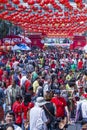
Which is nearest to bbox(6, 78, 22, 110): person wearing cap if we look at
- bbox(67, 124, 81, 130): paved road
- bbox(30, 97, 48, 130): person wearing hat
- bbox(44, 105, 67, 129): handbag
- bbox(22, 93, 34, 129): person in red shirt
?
bbox(67, 124, 81, 130): paved road

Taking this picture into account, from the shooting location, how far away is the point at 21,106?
1298 centimetres

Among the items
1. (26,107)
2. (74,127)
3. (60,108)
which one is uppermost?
(26,107)

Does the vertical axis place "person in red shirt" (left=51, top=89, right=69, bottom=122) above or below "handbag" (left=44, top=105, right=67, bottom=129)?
above

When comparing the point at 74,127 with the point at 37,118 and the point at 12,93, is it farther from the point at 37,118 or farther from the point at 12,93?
the point at 12,93

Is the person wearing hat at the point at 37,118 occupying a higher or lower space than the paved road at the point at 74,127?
higher

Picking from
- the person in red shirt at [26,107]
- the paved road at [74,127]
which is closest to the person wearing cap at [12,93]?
the paved road at [74,127]

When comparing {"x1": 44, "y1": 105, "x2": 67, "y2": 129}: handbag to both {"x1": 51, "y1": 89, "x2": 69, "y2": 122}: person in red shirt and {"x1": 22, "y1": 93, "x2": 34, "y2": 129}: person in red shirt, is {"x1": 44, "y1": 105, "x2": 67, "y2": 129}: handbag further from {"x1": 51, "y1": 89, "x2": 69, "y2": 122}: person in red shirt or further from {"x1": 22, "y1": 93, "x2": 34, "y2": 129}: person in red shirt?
{"x1": 22, "y1": 93, "x2": 34, "y2": 129}: person in red shirt

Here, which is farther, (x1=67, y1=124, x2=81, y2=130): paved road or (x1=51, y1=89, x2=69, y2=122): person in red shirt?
(x1=67, y1=124, x2=81, y2=130): paved road

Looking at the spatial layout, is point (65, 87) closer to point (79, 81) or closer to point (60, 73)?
point (79, 81)

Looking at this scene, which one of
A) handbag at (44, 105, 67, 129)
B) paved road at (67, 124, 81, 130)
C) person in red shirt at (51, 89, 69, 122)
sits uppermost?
person in red shirt at (51, 89, 69, 122)

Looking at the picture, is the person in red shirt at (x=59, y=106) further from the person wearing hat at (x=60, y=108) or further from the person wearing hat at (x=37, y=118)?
the person wearing hat at (x=37, y=118)

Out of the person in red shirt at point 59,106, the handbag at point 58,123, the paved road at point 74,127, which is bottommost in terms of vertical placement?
the paved road at point 74,127

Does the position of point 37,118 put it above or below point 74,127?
above

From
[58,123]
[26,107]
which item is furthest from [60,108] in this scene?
[26,107]
